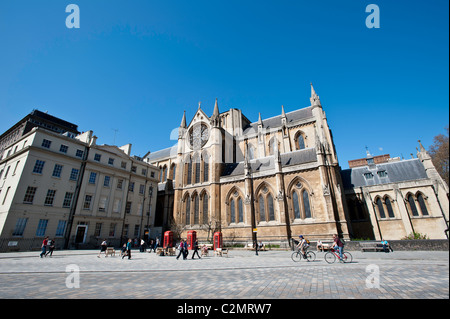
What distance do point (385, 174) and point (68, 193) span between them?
41.6 meters

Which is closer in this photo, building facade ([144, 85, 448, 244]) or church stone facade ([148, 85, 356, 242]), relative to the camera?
building facade ([144, 85, 448, 244])

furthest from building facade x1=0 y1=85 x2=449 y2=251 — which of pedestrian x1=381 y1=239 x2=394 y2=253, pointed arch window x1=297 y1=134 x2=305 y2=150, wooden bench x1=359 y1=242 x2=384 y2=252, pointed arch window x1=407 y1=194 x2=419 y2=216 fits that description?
pedestrian x1=381 y1=239 x2=394 y2=253

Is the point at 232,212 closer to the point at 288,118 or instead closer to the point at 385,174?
the point at 288,118

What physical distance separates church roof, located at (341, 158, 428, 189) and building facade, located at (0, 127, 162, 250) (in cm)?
3216

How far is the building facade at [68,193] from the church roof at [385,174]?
1266 inches

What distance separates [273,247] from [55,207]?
83.6 feet

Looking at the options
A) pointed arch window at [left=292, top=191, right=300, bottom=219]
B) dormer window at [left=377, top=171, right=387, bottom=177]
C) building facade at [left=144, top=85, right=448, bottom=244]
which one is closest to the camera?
building facade at [left=144, top=85, right=448, bottom=244]

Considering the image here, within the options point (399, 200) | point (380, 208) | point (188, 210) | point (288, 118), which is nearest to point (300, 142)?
point (288, 118)

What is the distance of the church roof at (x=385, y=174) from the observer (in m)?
27.0

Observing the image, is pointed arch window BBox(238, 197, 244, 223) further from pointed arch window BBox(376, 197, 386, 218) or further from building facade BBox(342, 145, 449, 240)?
pointed arch window BBox(376, 197, 386, 218)

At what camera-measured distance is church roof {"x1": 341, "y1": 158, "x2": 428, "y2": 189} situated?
2701 centimetres

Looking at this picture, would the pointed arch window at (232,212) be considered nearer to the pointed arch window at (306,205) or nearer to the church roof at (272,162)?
the church roof at (272,162)

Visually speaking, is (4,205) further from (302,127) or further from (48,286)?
(302,127)

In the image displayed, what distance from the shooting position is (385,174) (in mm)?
29344
